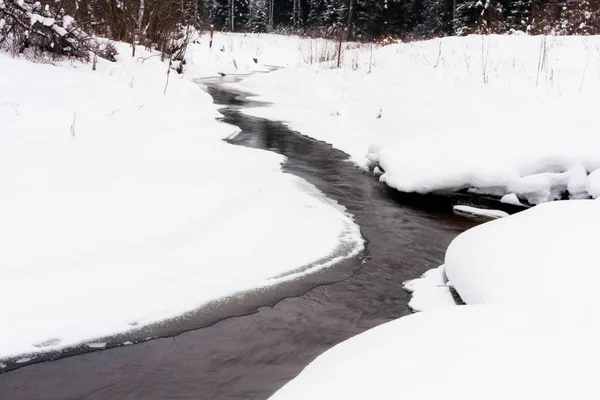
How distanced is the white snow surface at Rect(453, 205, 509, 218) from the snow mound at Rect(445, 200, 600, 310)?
1422mm

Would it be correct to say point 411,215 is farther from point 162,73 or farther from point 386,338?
point 162,73

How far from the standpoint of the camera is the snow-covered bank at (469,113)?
17.0ft

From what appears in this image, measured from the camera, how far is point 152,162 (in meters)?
4.85

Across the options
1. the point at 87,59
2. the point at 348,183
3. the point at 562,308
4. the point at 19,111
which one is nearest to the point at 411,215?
the point at 348,183

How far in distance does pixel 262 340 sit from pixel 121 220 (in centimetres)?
147

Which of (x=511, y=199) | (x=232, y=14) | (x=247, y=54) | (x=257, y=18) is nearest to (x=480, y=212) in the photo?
(x=511, y=199)

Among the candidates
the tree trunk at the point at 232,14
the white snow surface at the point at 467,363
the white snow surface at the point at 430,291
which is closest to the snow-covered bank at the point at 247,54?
the tree trunk at the point at 232,14

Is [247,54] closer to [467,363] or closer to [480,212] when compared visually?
[480,212]

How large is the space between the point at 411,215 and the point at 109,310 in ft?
10.0

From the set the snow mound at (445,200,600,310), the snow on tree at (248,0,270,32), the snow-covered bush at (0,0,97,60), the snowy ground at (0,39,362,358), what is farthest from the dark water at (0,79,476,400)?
the snow on tree at (248,0,270,32)

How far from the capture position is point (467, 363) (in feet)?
5.67

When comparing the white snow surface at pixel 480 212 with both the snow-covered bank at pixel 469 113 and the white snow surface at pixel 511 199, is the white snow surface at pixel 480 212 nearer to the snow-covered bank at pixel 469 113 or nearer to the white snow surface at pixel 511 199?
the white snow surface at pixel 511 199

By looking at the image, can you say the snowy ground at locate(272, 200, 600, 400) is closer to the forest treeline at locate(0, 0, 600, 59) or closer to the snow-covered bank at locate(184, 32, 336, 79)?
the forest treeline at locate(0, 0, 600, 59)

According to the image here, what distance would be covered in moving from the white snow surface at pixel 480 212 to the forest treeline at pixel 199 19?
5796 mm
